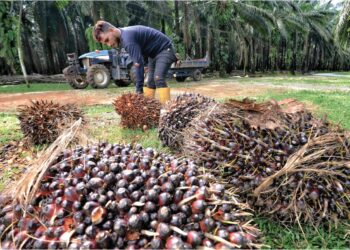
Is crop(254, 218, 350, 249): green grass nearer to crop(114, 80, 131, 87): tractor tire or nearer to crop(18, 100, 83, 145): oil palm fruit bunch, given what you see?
crop(18, 100, 83, 145): oil palm fruit bunch

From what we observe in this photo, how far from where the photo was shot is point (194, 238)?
3.31 feet

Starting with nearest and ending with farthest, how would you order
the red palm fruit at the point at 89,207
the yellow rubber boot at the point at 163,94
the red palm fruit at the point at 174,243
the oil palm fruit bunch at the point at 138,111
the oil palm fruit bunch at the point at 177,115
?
the red palm fruit at the point at 174,243 < the red palm fruit at the point at 89,207 < the oil palm fruit bunch at the point at 177,115 < the oil palm fruit bunch at the point at 138,111 < the yellow rubber boot at the point at 163,94

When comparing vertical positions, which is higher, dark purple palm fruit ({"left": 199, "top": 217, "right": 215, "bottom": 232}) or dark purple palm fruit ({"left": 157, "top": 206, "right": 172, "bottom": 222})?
dark purple palm fruit ({"left": 157, "top": 206, "right": 172, "bottom": 222})

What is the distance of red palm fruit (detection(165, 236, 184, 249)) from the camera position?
0.98 metres

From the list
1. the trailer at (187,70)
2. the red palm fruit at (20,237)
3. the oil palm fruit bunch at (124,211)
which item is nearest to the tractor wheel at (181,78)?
the trailer at (187,70)

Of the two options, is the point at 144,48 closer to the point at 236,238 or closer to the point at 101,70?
the point at 236,238

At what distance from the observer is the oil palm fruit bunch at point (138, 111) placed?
4086 millimetres

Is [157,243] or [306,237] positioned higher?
[157,243]

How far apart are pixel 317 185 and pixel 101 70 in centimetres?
1169

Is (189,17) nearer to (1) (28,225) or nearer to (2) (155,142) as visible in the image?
(2) (155,142)

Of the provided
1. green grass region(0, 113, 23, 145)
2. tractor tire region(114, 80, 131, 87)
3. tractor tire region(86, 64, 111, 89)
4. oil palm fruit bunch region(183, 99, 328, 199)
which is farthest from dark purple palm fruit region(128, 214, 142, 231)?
tractor tire region(114, 80, 131, 87)

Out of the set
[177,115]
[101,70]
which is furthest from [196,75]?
[177,115]

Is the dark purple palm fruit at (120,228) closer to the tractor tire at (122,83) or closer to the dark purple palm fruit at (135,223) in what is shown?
the dark purple palm fruit at (135,223)

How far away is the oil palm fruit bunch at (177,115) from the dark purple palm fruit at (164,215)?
1.74m
